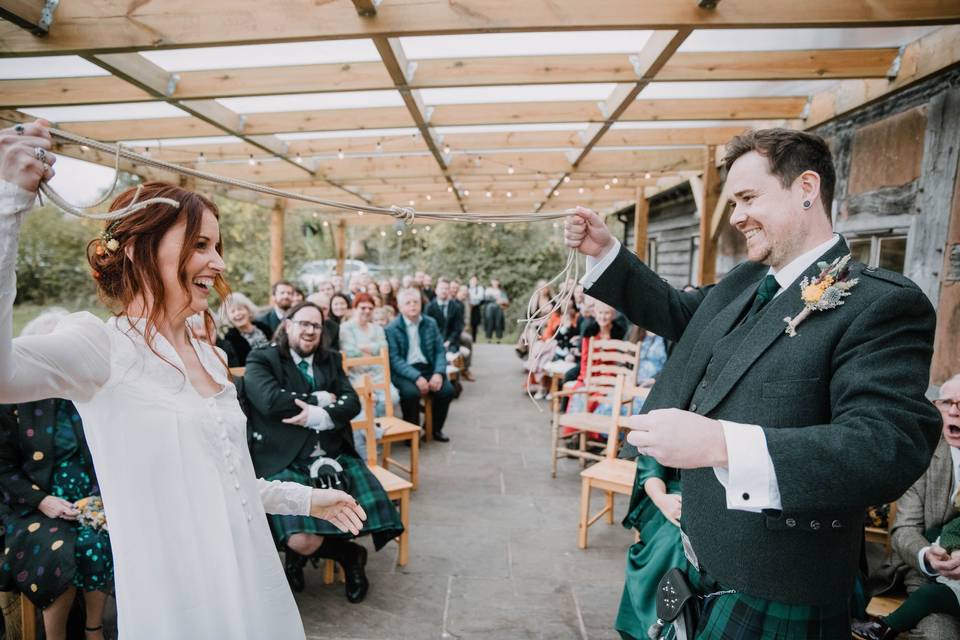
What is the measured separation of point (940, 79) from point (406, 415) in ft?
15.9

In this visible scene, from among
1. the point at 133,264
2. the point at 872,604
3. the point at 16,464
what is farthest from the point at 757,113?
the point at 16,464

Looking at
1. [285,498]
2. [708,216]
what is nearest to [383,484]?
[285,498]

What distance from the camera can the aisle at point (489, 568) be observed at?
8.86 feet

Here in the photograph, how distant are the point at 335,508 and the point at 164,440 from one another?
49 centimetres

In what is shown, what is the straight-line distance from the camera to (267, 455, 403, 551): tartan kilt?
2.72 m

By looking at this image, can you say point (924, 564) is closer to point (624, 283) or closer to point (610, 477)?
point (610, 477)

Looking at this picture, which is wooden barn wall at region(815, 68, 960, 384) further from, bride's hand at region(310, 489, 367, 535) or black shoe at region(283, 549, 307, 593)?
black shoe at region(283, 549, 307, 593)

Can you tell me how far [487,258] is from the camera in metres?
17.4

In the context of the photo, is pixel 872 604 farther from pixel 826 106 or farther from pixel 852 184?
pixel 826 106

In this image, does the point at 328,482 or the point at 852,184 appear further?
the point at 852,184

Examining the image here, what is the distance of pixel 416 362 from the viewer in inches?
225

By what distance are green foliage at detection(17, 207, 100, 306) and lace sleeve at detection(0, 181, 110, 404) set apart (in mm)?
12036

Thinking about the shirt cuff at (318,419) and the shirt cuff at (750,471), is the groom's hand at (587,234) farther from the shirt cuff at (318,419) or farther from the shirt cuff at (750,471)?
the shirt cuff at (318,419)

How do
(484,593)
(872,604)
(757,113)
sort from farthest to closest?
(757,113) < (484,593) < (872,604)
